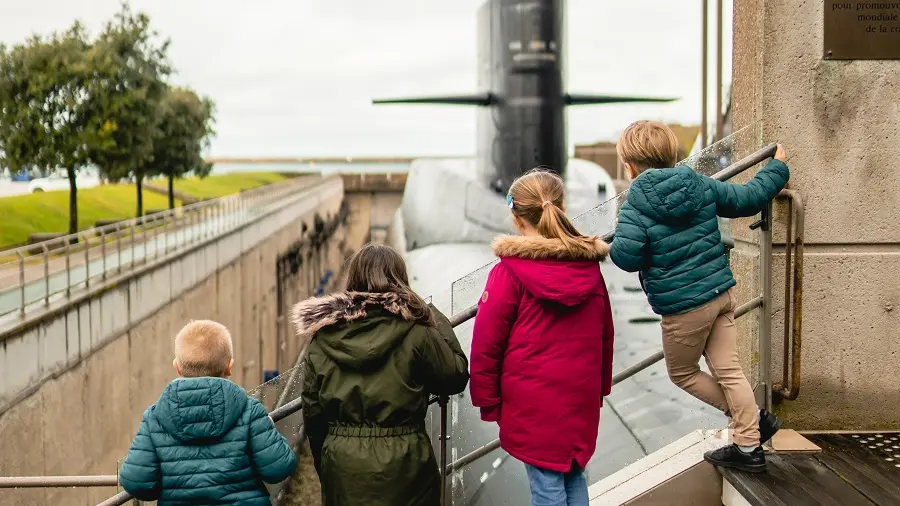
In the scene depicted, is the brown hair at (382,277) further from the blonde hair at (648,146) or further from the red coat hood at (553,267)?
the blonde hair at (648,146)

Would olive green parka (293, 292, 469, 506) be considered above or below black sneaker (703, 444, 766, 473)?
above

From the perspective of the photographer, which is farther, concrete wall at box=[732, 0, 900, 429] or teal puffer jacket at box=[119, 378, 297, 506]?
concrete wall at box=[732, 0, 900, 429]

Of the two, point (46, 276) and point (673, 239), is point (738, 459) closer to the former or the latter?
point (673, 239)

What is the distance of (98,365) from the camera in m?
14.7

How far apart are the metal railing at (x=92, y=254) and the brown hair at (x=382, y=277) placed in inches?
387

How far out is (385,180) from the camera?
53438mm

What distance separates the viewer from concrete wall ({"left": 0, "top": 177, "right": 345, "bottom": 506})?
11742 mm

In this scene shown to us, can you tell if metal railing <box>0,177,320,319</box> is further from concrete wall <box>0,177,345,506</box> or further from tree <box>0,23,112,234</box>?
tree <box>0,23,112,234</box>

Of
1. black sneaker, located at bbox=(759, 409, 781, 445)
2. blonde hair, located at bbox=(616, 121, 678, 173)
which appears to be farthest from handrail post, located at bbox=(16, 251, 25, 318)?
black sneaker, located at bbox=(759, 409, 781, 445)

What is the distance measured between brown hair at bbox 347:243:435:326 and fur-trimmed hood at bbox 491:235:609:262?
0.37m

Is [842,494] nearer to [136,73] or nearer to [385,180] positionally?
[136,73]

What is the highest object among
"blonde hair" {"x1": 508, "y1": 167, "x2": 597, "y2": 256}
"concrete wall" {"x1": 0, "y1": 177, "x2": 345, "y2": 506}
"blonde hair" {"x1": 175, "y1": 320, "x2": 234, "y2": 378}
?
"blonde hair" {"x1": 508, "y1": 167, "x2": 597, "y2": 256}

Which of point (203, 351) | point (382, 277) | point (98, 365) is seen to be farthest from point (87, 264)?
point (382, 277)

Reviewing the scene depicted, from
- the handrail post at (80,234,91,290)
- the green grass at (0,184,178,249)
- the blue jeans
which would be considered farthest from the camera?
the green grass at (0,184,178,249)
